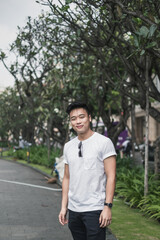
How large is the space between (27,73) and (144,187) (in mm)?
12131

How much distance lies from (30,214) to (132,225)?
2220 mm

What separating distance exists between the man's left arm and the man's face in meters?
0.36

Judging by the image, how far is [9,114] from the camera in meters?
41.1

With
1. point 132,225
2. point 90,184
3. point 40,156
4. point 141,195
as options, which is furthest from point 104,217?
point 40,156

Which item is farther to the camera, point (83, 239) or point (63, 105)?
point (63, 105)

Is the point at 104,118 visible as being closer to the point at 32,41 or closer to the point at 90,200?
the point at 32,41

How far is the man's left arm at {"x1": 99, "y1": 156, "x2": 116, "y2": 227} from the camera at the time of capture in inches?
120

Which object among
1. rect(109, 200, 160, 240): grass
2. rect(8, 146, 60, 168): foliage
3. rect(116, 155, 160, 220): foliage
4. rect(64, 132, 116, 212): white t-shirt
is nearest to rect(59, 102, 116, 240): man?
rect(64, 132, 116, 212): white t-shirt

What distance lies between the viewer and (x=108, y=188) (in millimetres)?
3100

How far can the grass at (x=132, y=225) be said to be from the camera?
589 cm

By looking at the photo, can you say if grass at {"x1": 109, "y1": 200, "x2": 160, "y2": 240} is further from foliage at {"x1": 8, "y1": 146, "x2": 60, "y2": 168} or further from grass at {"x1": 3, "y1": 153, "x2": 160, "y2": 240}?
foliage at {"x1": 8, "y1": 146, "x2": 60, "y2": 168}

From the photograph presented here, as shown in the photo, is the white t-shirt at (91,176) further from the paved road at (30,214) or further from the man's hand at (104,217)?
the paved road at (30,214)

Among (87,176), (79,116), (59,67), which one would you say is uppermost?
(59,67)

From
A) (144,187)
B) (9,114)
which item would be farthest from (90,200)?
(9,114)
